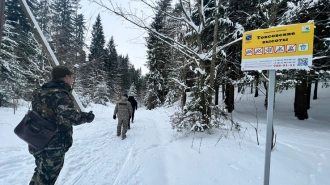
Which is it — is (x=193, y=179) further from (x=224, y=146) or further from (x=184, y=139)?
(x=184, y=139)

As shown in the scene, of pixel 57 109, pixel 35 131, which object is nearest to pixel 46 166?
pixel 35 131

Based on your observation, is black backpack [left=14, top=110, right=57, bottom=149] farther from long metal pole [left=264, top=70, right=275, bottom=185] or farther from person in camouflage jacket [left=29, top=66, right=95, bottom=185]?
long metal pole [left=264, top=70, right=275, bottom=185]

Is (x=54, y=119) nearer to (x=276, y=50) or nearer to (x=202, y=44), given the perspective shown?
(x=276, y=50)

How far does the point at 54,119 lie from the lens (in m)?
2.42

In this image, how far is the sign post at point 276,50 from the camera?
7.39 ft

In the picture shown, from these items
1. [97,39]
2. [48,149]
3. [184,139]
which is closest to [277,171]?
[184,139]

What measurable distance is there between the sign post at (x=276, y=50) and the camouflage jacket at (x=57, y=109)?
8.78 ft

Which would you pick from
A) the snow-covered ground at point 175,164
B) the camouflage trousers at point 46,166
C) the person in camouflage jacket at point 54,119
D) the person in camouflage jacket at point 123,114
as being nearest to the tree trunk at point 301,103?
the snow-covered ground at point 175,164

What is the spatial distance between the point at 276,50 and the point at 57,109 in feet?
10.3

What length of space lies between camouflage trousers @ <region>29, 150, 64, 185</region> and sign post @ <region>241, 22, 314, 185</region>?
9.85 ft

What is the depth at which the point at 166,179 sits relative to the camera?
134 inches

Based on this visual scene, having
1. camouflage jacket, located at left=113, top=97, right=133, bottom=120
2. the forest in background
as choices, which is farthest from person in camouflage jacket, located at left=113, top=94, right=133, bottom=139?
the forest in background

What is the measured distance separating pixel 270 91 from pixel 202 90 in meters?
3.99

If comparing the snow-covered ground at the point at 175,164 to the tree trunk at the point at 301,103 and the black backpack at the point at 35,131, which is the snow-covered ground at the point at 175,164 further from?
the tree trunk at the point at 301,103
